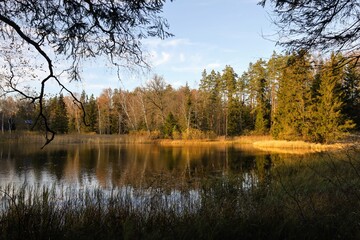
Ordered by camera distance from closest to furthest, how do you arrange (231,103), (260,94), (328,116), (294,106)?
1. (328,116)
2. (294,106)
3. (260,94)
4. (231,103)

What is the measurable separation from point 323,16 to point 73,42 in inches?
114

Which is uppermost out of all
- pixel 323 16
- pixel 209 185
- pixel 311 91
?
pixel 311 91

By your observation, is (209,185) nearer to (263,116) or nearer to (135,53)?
(135,53)

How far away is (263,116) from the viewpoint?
47.5m

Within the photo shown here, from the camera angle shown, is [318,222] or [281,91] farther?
[281,91]

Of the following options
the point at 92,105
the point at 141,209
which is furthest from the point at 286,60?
the point at 92,105

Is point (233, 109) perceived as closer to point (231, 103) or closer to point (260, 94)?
point (231, 103)

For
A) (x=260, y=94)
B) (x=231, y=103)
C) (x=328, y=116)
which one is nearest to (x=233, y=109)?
(x=231, y=103)

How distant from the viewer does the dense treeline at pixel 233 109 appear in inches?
1185

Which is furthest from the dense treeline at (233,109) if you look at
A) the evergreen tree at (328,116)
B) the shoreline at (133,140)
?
the shoreline at (133,140)

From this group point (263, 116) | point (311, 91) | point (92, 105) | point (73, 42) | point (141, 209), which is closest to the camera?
point (73, 42)

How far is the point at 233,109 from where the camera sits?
1991 inches

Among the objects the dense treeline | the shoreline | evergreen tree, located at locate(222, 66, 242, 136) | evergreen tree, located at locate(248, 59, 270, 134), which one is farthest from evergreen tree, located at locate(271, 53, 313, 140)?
evergreen tree, located at locate(222, 66, 242, 136)

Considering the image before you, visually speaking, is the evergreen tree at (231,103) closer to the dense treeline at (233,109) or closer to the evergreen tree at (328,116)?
the dense treeline at (233,109)
